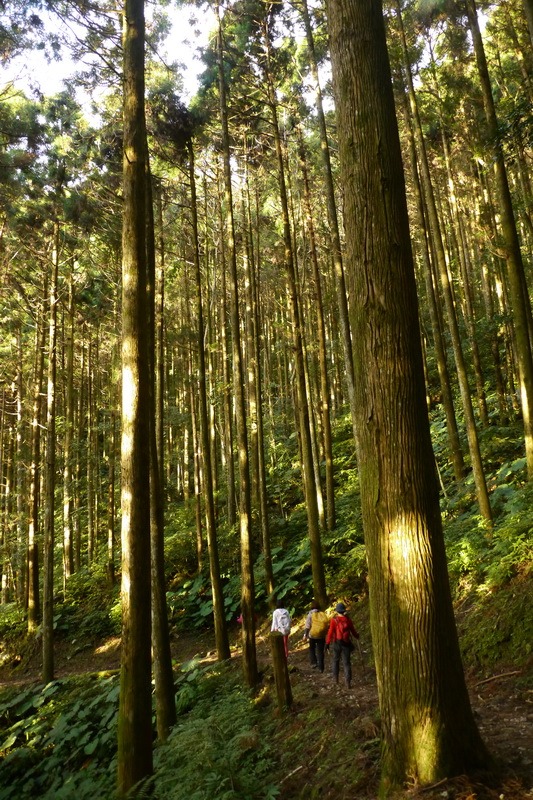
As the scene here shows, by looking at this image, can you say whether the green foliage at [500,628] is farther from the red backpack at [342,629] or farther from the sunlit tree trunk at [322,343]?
the sunlit tree trunk at [322,343]

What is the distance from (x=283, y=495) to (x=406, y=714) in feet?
46.7

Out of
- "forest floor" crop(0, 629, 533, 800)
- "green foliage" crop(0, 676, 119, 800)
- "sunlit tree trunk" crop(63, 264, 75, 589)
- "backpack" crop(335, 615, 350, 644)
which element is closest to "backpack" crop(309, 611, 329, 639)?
"forest floor" crop(0, 629, 533, 800)

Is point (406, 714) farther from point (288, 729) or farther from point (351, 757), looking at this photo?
point (288, 729)

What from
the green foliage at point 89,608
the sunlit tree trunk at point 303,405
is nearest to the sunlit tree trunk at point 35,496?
the green foliage at point 89,608

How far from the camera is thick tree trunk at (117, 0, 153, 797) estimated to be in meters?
4.79

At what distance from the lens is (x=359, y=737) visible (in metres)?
4.65

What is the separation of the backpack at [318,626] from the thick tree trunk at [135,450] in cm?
412

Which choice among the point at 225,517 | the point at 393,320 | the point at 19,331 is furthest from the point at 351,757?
the point at 19,331

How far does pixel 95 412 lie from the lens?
23.5 metres

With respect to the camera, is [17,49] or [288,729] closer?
[288,729]

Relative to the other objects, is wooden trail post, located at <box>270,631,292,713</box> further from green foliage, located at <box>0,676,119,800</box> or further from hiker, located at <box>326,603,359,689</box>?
green foliage, located at <box>0,676,119,800</box>

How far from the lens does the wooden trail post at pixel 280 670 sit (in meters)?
6.50

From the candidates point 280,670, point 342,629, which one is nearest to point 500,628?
point 342,629

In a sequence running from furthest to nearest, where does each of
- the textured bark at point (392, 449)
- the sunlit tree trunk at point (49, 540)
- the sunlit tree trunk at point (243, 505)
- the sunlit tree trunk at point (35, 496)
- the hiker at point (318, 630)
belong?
the sunlit tree trunk at point (35, 496) < the sunlit tree trunk at point (49, 540) < the hiker at point (318, 630) < the sunlit tree trunk at point (243, 505) < the textured bark at point (392, 449)
